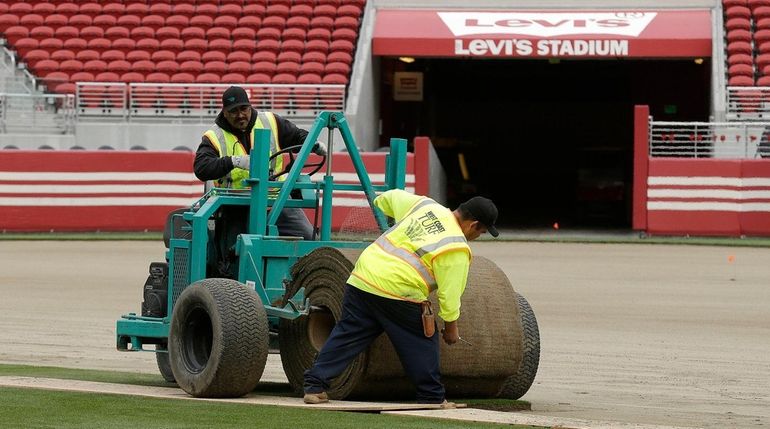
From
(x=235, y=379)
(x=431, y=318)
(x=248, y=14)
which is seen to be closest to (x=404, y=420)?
(x=431, y=318)

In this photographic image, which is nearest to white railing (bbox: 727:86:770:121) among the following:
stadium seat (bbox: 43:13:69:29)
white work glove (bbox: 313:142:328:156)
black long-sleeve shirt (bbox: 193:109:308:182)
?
stadium seat (bbox: 43:13:69:29)

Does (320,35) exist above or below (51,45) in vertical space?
above

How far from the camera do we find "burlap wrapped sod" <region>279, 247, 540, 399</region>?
9.85m

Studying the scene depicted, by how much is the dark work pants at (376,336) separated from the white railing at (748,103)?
22288 millimetres

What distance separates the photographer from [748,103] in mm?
31531

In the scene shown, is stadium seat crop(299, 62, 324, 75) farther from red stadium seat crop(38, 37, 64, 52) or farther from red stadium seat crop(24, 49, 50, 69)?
red stadium seat crop(24, 49, 50, 69)

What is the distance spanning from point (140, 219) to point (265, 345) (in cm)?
2005

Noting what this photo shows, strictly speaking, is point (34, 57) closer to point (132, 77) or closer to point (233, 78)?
point (132, 77)

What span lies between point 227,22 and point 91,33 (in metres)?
3.12

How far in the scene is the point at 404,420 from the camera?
8.90 metres

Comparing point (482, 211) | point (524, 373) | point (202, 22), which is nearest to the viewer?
point (482, 211)

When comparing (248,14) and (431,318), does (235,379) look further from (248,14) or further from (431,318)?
(248,14)

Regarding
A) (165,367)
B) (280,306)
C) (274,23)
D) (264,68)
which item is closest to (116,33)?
(274,23)

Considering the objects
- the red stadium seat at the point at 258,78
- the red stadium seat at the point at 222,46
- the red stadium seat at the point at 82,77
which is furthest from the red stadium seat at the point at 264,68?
the red stadium seat at the point at 82,77
